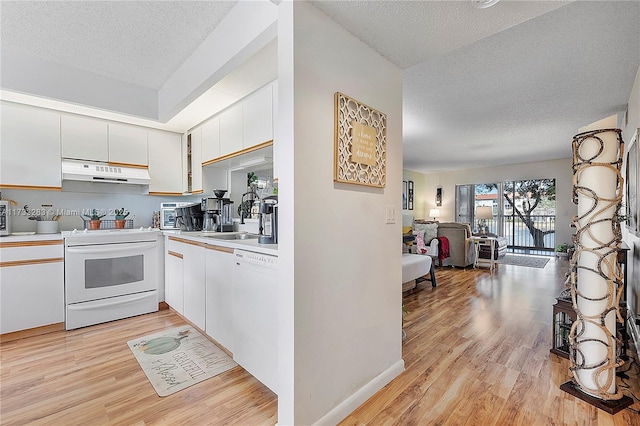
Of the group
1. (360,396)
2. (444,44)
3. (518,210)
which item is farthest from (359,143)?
(518,210)

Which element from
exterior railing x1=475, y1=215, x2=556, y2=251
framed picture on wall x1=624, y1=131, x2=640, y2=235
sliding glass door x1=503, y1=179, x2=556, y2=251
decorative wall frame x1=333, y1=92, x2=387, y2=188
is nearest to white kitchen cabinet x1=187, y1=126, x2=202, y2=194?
decorative wall frame x1=333, y1=92, x2=387, y2=188

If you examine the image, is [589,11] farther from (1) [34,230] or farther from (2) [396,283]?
(1) [34,230]

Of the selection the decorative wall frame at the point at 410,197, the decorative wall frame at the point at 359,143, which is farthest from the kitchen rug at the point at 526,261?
the decorative wall frame at the point at 359,143

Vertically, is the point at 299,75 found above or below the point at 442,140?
below

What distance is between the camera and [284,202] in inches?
55.8

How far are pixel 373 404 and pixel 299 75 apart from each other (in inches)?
74.0

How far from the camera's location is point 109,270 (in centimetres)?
297

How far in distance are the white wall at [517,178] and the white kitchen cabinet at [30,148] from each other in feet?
25.9

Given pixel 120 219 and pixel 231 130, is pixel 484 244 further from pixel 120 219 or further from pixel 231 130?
pixel 120 219

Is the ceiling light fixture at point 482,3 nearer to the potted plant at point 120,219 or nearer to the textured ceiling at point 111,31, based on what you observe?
the textured ceiling at point 111,31

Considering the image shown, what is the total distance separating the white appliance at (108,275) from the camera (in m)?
2.80

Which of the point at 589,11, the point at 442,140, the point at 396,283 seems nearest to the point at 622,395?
the point at 396,283

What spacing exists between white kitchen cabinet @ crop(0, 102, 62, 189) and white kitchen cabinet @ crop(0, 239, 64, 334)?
719mm

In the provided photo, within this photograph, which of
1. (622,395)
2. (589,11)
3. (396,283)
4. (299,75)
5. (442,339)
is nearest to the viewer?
(299,75)
